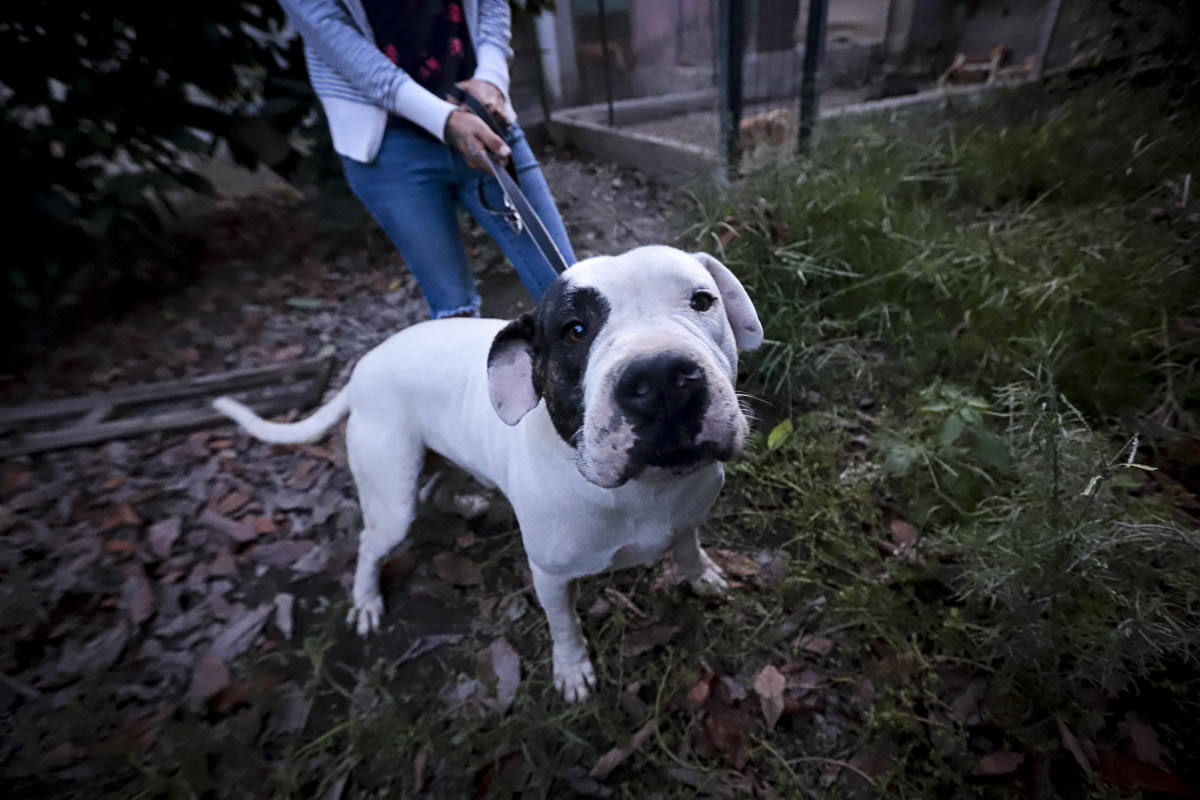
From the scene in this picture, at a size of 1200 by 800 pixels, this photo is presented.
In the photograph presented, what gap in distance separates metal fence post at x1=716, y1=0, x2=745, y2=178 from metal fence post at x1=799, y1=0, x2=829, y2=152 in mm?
538

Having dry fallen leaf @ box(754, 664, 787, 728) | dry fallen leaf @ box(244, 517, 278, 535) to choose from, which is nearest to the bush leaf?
dry fallen leaf @ box(754, 664, 787, 728)

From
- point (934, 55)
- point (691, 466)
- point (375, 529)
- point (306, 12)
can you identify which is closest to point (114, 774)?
point (375, 529)

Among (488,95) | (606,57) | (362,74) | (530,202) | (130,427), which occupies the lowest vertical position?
(130,427)

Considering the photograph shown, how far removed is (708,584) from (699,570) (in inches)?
2.7

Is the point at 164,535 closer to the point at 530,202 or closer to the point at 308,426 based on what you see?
the point at 308,426

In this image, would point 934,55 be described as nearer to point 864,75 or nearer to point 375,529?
point 864,75

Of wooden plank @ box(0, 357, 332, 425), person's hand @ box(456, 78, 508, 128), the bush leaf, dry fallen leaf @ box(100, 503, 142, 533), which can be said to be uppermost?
person's hand @ box(456, 78, 508, 128)

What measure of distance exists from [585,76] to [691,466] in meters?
6.29

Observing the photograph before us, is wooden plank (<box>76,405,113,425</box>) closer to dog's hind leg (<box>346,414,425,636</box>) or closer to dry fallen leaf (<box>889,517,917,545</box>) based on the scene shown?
dog's hind leg (<box>346,414,425,636</box>)

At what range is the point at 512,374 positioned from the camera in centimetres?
153

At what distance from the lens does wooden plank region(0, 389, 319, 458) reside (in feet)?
11.6

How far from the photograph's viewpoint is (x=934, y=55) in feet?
19.2

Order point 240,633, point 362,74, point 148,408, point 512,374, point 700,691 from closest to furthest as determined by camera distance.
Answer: point 512,374, point 700,691, point 362,74, point 240,633, point 148,408

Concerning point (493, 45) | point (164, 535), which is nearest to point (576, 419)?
point (493, 45)
